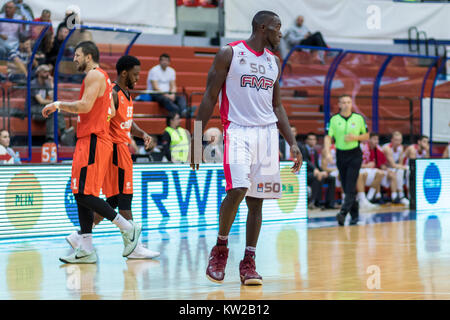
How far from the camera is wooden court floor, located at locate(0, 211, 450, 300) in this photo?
5.70 meters

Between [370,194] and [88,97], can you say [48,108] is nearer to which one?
[88,97]

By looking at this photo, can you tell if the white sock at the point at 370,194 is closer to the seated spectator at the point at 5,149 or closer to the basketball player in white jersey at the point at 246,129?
the seated spectator at the point at 5,149

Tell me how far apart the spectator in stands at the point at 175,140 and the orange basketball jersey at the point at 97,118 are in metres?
5.17

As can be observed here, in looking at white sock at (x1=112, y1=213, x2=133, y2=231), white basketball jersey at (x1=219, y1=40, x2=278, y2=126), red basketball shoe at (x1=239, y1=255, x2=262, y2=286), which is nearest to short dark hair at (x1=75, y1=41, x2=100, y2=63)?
white sock at (x1=112, y1=213, x2=133, y2=231)

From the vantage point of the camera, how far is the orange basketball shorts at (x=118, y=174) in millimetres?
7746

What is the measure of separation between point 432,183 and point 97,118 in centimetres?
868

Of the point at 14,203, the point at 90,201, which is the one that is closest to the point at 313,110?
the point at 14,203

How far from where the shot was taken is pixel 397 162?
16.7 metres

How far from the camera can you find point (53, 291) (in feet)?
19.0

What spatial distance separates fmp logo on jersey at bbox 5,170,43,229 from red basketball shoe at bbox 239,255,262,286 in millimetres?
4183

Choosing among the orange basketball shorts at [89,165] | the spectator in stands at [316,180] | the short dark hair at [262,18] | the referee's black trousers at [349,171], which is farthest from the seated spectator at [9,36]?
the short dark hair at [262,18]

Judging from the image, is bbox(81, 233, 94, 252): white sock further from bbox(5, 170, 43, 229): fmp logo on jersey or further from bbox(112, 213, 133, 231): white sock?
bbox(5, 170, 43, 229): fmp logo on jersey

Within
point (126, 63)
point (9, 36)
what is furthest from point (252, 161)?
point (9, 36)
